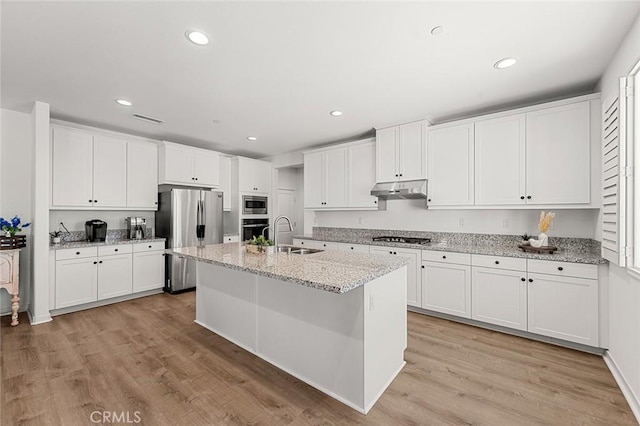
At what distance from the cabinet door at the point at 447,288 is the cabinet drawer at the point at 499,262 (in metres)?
0.14

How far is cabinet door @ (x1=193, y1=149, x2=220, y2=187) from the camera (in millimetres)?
4883

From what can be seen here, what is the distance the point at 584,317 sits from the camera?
2561 millimetres

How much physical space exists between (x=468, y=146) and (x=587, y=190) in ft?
3.94

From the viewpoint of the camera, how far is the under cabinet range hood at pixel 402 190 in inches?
147

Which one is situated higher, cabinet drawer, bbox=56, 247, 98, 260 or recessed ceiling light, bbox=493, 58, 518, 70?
recessed ceiling light, bbox=493, 58, 518, 70

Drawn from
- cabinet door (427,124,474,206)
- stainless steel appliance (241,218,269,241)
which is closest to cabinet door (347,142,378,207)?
cabinet door (427,124,474,206)

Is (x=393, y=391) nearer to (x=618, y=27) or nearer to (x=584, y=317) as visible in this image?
(x=584, y=317)

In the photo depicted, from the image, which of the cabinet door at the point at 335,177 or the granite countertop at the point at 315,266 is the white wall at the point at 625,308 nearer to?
the granite countertop at the point at 315,266

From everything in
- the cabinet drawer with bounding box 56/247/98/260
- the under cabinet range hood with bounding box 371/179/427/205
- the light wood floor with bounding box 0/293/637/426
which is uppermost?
the under cabinet range hood with bounding box 371/179/427/205

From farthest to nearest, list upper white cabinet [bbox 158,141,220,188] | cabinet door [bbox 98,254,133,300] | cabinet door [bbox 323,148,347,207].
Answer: cabinet door [bbox 323,148,347,207] < upper white cabinet [bbox 158,141,220,188] < cabinet door [bbox 98,254,133,300]

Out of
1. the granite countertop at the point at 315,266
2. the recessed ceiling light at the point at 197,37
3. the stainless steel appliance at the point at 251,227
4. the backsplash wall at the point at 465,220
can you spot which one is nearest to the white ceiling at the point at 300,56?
the recessed ceiling light at the point at 197,37

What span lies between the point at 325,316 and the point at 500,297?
2097mm

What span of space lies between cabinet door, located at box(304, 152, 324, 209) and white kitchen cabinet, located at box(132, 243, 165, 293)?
253 cm

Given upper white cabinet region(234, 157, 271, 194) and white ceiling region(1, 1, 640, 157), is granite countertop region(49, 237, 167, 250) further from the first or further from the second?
upper white cabinet region(234, 157, 271, 194)
